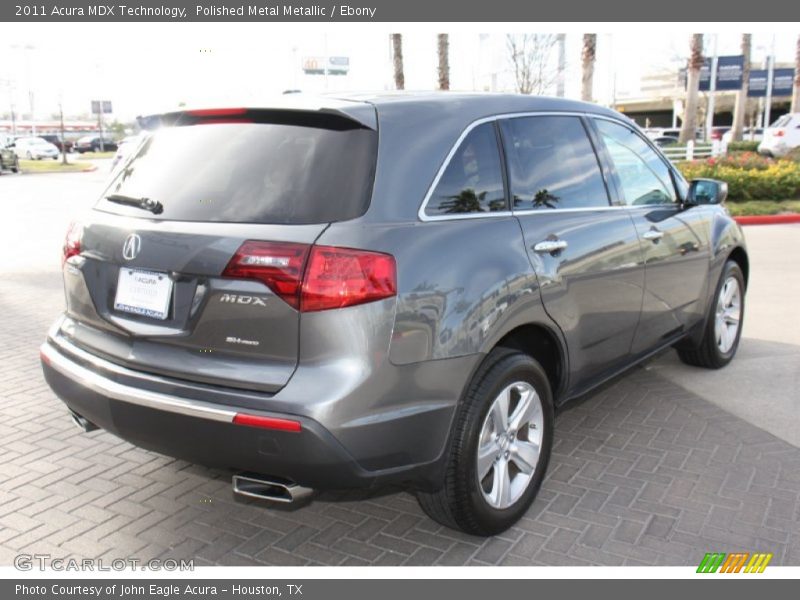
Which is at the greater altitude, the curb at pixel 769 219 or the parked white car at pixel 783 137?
the parked white car at pixel 783 137

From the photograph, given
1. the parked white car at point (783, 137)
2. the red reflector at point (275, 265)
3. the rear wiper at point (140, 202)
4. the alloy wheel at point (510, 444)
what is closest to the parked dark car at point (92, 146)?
the parked white car at point (783, 137)

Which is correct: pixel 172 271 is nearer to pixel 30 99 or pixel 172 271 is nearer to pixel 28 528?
pixel 28 528

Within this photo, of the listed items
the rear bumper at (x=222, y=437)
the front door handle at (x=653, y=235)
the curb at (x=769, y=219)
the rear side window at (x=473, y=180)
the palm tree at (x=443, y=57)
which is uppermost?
the palm tree at (x=443, y=57)

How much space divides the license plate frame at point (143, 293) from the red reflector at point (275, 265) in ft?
1.14

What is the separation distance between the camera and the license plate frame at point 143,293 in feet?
9.55

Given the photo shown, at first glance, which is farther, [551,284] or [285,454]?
[551,284]

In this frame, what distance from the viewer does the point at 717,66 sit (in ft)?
125

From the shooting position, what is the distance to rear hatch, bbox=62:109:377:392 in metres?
2.71

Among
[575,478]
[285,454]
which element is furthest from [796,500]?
[285,454]

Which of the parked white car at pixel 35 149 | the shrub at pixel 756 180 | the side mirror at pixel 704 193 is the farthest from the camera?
the parked white car at pixel 35 149

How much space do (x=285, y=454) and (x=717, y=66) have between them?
40702 millimetres

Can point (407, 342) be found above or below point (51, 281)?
above

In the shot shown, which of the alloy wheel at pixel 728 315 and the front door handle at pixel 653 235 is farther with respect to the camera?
the alloy wheel at pixel 728 315

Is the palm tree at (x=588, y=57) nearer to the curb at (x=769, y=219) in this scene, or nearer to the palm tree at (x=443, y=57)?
the palm tree at (x=443, y=57)
